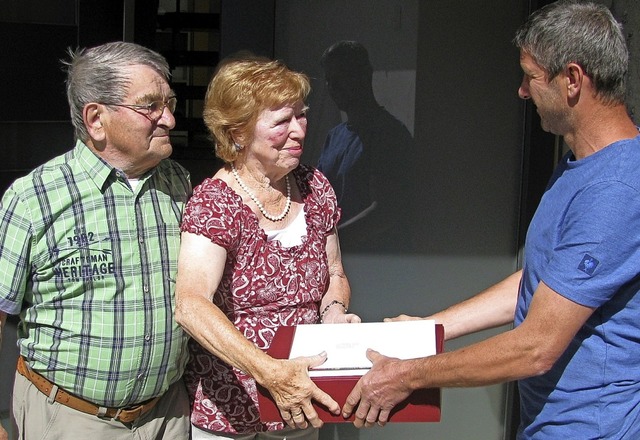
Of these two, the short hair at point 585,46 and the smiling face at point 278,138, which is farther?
the smiling face at point 278,138

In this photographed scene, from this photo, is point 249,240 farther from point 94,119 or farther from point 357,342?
point 94,119

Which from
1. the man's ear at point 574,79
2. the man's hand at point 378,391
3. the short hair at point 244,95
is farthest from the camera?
the short hair at point 244,95

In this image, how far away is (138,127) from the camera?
2602mm

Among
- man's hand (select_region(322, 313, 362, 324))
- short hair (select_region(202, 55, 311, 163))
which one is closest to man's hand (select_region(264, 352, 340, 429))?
man's hand (select_region(322, 313, 362, 324))

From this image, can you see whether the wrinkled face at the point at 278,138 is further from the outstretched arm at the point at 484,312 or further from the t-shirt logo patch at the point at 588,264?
the t-shirt logo patch at the point at 588,264

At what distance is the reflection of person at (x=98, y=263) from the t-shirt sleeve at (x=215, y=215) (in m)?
0.12

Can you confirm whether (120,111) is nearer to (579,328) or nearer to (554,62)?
(554,62)

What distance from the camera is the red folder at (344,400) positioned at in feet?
7.92

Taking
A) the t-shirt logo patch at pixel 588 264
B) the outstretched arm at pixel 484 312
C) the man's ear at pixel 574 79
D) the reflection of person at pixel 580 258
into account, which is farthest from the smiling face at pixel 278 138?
the t-shirt logo patch at pixel 588 264

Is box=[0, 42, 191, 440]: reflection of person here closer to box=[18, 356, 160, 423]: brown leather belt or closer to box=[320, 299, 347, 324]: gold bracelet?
box=[18, 356, 160, 423]: brown leather belt

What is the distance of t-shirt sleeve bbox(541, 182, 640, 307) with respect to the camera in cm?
206

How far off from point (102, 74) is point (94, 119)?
5.0 inches

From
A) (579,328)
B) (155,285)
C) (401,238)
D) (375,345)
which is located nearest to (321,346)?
(375,345)

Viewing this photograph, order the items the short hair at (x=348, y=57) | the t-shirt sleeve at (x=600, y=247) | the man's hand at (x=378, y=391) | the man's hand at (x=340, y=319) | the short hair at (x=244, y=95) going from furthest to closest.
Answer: the short hair at (x=348, y=57) < the man's hand at (x=340, y=319) < the short hair at (x=244, y=95) < the man's hand at (x=378, y=391) < the t-shirt sleeve at (x=600, y=247)
